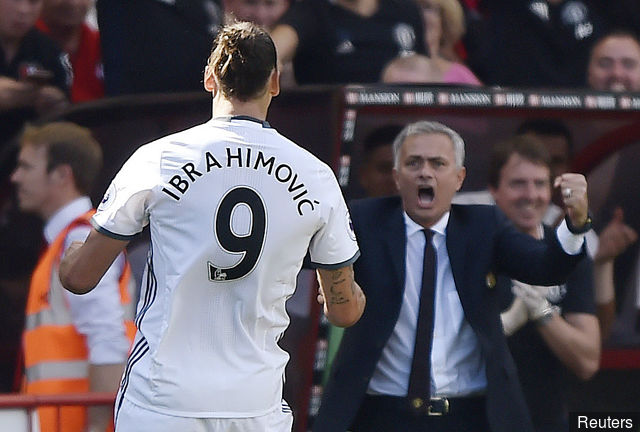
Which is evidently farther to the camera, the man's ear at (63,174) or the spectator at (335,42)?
the spectator at (335,42)

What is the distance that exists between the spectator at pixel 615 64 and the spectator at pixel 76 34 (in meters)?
2.38

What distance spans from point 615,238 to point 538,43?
1.70 meters

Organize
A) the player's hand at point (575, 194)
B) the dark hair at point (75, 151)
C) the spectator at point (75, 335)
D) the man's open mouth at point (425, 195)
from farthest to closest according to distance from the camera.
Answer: the dark hair at point (75, 151), the spectator at point (75, 335), the man's open mouth at point (425, 195), the player's hand at point (575, 194)

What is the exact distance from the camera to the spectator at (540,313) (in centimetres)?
559

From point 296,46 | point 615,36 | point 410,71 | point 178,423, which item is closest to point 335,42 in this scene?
point 296,46

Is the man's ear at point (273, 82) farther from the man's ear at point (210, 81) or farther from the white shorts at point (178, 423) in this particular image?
the white shorts at point (178, 423)

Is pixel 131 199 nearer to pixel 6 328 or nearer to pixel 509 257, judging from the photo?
pixel 509 257

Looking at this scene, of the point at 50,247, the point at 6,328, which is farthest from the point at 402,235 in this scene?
the point at 6,328

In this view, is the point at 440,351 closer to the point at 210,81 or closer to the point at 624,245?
the point at 210,81

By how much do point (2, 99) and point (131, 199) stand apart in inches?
116

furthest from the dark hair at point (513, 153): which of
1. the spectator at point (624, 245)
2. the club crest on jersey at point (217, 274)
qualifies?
the club crest on jersey at point (217, 274)

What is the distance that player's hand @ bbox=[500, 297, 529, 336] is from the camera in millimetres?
5527

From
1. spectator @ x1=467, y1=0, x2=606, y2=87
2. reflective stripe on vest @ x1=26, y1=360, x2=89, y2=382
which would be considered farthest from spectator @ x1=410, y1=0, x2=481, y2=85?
reflective stripe on vest @ x1=26, y1=360, x2=89, y2=382

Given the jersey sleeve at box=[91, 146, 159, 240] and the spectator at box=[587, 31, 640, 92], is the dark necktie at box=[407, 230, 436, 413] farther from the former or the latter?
the spectator at box=[587, 31, 640, 92]
